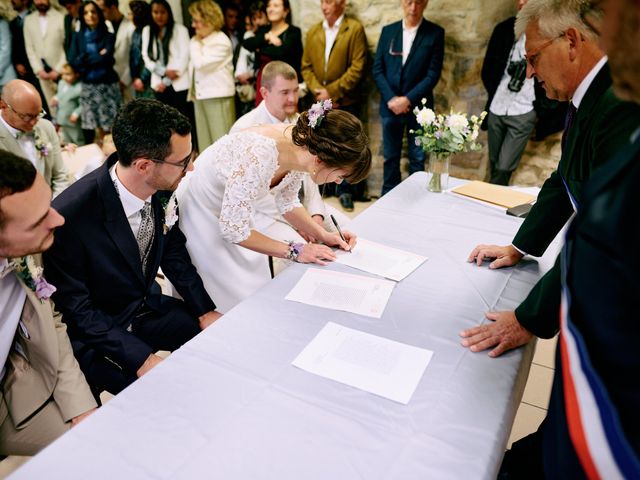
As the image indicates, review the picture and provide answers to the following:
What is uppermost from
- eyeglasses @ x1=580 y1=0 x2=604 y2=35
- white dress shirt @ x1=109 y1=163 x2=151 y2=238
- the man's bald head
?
eyeglasses @ x1=580 y1=0 x2=604 y2=35

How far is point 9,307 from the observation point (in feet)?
4.08

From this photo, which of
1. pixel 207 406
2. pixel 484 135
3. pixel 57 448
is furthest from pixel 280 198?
pixel 484 135

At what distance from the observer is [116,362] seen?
1.50 metres

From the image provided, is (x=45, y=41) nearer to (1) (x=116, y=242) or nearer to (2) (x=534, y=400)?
(1) (x=116, y=242)

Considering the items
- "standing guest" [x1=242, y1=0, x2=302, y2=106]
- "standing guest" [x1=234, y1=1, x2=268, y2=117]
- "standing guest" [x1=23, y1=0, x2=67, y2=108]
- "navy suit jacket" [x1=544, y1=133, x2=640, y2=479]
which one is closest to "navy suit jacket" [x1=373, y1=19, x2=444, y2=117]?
"standing guest" [x1=242, y1=0, x2=302, y2=106]

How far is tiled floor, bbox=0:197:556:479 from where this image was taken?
1764mm

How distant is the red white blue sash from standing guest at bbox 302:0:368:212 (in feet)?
12.3

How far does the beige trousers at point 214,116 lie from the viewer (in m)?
4.69

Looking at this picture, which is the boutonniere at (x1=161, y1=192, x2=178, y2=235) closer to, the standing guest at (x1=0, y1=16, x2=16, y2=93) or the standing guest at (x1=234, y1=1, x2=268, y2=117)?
the standing guest at (x1=234, y1=1, x2=268, y2=117)

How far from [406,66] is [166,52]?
2.45 metres

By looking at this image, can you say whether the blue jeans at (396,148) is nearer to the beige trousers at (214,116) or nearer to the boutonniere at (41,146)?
the beige trousers at (214,116)

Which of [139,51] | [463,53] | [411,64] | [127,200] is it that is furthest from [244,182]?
[139,51]

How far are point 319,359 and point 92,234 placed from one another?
0.85 meters

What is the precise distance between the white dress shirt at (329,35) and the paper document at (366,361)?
11.2 feet
